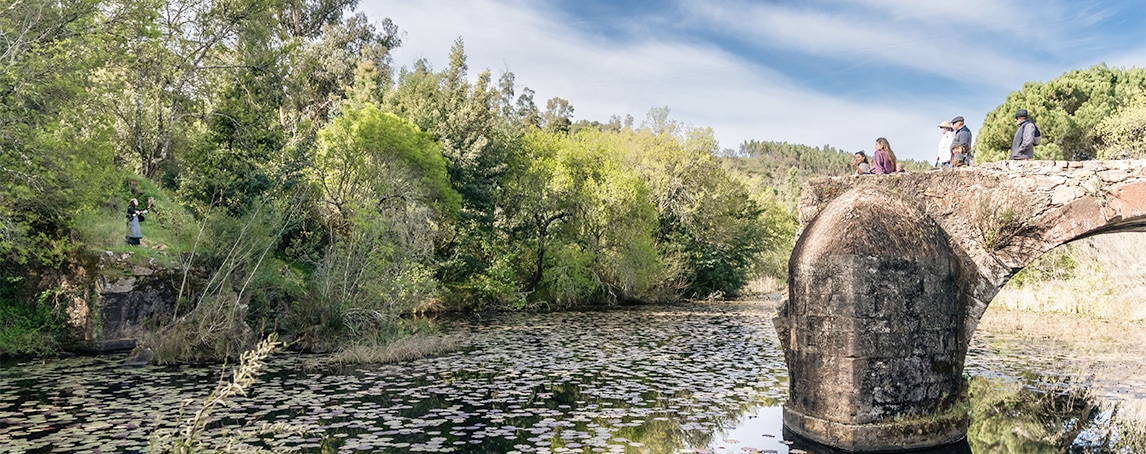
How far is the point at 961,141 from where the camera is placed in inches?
396

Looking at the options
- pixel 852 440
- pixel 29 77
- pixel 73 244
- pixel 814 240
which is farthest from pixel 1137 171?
pixel 73 244

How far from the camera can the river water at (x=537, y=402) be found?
8016 mm

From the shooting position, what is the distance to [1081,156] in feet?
105

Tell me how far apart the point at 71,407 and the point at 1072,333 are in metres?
21.3

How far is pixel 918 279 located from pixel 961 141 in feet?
10.6

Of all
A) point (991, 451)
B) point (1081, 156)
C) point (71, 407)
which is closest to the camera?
point (991, 451)

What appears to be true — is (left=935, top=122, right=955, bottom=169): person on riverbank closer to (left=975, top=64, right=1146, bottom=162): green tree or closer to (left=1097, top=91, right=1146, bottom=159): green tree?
(left=1097, top=91, right=1146, bottom=159): green tree

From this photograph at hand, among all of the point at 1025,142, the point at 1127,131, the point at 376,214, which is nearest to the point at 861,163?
the point at 1025,142

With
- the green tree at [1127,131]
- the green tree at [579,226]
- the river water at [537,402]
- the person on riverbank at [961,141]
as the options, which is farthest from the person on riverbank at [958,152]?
the green tree at [1127,131]

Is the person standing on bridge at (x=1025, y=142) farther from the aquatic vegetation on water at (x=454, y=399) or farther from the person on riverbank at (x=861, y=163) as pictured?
the aquatic vegetation on water at (x=454, y=399)

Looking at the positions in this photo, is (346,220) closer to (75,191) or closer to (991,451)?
(75,191)

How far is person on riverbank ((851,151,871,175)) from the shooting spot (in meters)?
10.1

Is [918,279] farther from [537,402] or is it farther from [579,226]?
[579,226]

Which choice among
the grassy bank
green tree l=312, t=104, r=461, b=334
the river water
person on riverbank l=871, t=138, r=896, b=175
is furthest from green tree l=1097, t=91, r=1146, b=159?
green tree l=312, t=104, r=461, b=334
